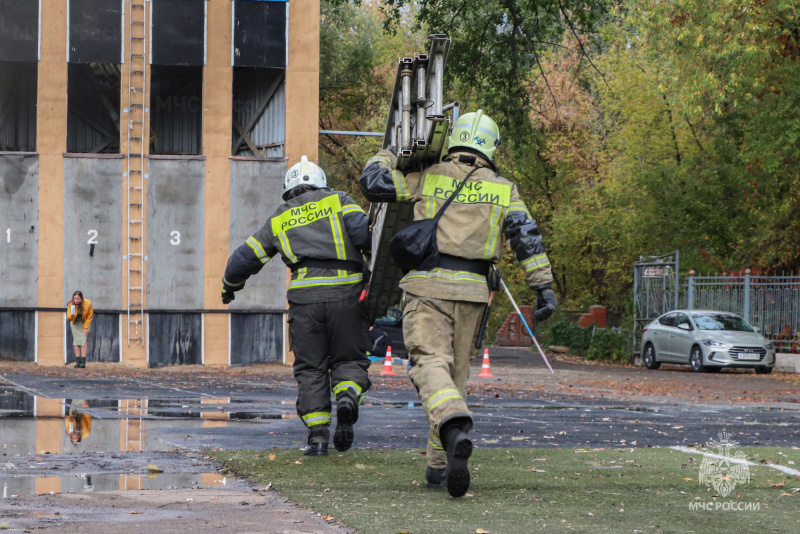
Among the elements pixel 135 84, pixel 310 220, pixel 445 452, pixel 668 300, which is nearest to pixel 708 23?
pixel 668 300

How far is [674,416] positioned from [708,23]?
44.9ft

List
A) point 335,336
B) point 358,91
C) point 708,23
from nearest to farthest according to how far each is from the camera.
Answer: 1. point 335,336
2. point 708,23
3. point 358,91

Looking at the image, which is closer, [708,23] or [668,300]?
[708,23]

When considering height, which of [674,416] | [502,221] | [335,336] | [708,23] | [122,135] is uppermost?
[708,23]

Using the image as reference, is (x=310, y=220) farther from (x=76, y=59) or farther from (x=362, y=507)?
(x=76, y=59)

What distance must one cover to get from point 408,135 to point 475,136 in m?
0.41

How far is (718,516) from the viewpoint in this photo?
553 cm

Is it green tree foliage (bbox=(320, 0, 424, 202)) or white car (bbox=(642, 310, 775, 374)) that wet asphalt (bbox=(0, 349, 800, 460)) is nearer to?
white car (bbox=(642, 310, 775, 374))

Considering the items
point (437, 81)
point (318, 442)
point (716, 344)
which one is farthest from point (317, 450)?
point (716, 344)

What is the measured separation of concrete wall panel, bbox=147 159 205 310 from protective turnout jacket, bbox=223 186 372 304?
1830 cm

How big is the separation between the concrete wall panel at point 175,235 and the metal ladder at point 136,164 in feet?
0.62

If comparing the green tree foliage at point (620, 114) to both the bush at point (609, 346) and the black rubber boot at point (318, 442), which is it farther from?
the black rubber boot at point (318, 442)

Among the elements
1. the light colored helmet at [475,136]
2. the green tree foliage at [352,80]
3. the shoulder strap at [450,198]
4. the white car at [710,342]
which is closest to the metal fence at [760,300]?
the white car at [710,342]

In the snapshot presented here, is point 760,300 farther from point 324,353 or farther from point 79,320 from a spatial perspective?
point 324,353
